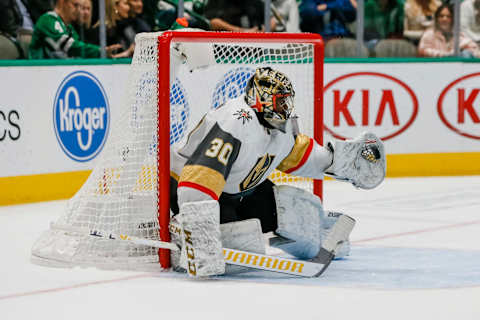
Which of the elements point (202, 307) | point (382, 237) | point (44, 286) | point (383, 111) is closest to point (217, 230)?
point (202, 307)

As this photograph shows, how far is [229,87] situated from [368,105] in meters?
2.94

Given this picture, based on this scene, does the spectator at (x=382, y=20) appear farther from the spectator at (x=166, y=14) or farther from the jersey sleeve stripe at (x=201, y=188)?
the jersey sleeve stripe at (x=201, y=188)

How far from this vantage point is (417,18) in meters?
7.83

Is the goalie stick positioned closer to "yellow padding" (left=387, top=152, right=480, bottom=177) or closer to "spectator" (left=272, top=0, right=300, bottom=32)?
"yellow padding" (left=387, top=152, right=480, bottom=177)

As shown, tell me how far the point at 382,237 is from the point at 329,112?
2478 millimetres

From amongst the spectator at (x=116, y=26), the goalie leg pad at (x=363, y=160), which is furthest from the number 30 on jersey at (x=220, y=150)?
the spectator at (x=116, y=26)

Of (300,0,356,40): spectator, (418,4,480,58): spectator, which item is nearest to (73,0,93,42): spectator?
(300,0,356,40): spectator

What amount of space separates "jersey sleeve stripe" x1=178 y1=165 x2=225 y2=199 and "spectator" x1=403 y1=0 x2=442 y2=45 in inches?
172

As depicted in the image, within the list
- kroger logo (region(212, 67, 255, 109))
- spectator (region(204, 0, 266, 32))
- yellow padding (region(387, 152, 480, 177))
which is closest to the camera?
kroger logo (region(212, 67, 255, 109))

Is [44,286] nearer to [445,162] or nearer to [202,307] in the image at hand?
[202,307]

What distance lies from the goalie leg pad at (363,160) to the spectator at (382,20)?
11.7 feet

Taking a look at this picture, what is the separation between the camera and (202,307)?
3406 mm

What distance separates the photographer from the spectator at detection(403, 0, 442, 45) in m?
7.80

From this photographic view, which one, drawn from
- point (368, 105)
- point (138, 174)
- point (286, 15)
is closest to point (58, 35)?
point (286, 15)
